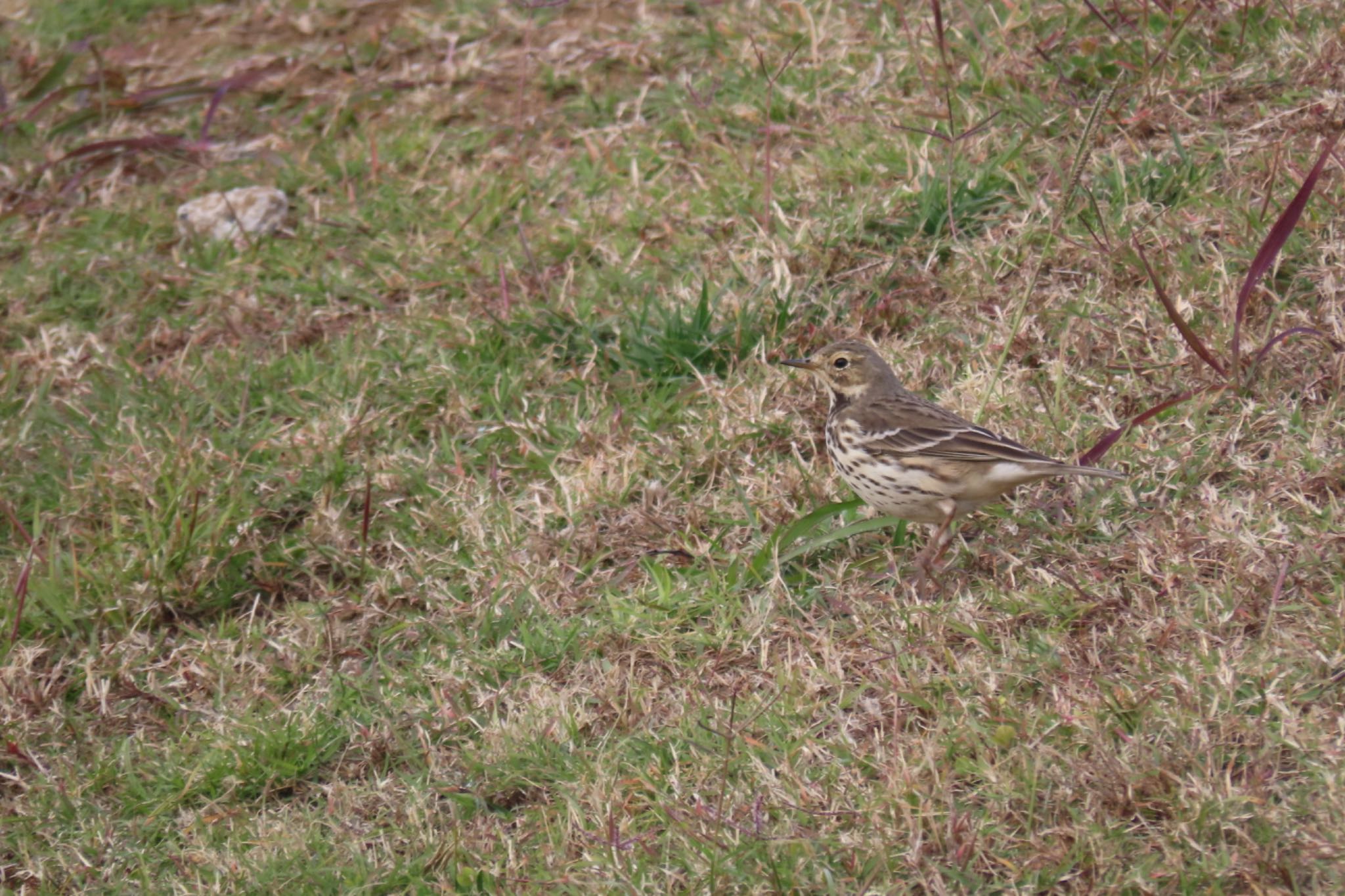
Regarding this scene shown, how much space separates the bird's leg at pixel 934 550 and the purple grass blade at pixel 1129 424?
0.49 meters

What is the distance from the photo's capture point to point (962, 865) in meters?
3.59

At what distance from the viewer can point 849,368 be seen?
5344 millimetres

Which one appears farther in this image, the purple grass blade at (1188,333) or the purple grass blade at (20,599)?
the purple grass blade at (20,599)

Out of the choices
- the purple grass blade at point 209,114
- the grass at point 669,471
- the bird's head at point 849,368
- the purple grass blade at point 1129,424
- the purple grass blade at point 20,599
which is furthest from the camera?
the purple grass blade at point 209,114

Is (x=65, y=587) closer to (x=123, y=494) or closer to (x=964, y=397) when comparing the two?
(x=123, y=494)

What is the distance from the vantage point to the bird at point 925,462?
4.65m

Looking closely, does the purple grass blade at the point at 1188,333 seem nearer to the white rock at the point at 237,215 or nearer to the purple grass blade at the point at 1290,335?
the purple grass blade at the point at 1290,335

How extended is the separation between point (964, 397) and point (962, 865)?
7.20ft

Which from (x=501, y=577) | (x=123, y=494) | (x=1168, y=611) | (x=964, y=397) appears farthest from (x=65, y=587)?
(x=1168, y=611)

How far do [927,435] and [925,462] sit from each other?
0.22 meters

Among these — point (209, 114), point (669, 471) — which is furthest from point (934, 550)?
point (209, 114)

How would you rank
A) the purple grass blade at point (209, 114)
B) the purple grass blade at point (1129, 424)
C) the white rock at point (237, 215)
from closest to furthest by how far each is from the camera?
the purple grass blade at point (1129, 424), the white rock at point (237, 215), the purple grass blade at point (209, 114)

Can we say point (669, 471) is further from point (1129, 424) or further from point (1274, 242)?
point (1274, 242)

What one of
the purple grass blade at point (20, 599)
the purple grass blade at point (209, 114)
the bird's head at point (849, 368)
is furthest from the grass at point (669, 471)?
the bird's head at point (849, 368)
